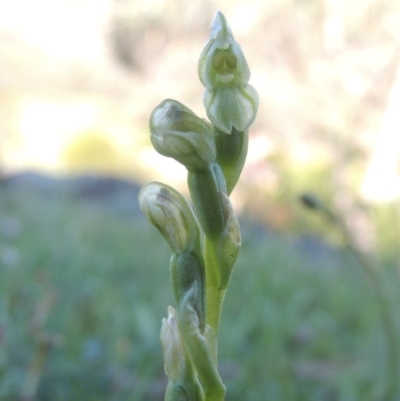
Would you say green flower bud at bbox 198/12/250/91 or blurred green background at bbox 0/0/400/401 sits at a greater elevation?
blurred green background at bbox 0/0/400/401

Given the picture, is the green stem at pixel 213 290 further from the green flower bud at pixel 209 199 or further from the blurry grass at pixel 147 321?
the blurry grass at pixel 147 321

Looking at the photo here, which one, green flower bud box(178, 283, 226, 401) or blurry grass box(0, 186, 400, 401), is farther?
blurry grass box(0, 186, 400, 401)

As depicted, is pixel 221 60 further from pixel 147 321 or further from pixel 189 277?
pixel 147 321

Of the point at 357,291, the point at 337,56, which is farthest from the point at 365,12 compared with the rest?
the point at 357,291

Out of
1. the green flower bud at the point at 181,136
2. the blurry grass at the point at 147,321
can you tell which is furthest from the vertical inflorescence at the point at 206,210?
the blurry grass at the point at 147,321

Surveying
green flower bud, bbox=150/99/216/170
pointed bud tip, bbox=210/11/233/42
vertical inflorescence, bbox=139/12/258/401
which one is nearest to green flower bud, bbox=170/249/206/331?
vertical inflorescence, bbox=139/12/258/401

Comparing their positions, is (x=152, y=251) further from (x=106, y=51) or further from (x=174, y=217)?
(x=106, y=51)

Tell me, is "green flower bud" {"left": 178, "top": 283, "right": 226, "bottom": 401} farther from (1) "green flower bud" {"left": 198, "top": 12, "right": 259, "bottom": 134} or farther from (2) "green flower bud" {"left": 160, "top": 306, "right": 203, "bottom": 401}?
(1) "green flower bud" {"left": 198, "top": 12, "right": 259, "bottom": 134}
